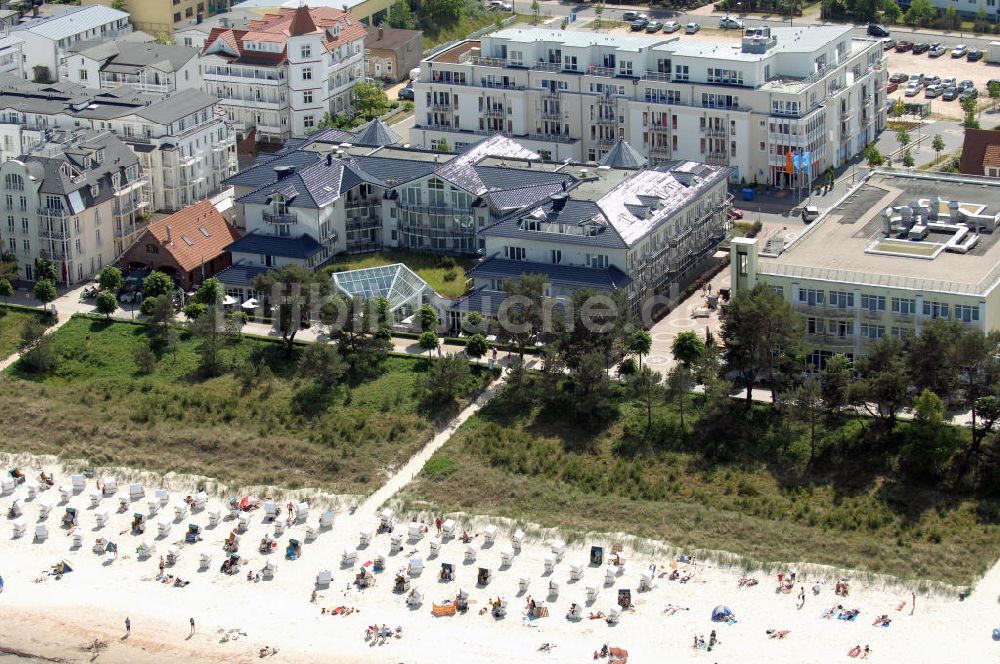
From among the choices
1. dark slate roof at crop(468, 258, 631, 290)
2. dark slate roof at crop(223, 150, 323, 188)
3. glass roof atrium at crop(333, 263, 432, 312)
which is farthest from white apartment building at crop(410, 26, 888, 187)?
glass roof atrium at crop(333, 263, 432, 312)

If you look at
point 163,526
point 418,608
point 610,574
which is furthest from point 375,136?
point 418,608

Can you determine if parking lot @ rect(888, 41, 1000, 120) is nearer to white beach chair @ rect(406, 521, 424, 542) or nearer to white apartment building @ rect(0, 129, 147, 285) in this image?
white apartment building @ rect(0, 129, 147, 285)

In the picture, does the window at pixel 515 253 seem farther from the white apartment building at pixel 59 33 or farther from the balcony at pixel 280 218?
the white apartment building at pixel 59 33

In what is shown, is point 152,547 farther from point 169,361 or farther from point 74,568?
point 169,361

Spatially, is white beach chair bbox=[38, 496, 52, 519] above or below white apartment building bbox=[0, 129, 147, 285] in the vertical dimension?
below

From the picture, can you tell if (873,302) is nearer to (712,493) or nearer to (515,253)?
(712,493)

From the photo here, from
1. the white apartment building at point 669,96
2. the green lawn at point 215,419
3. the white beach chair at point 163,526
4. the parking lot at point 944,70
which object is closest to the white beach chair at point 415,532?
the green lawn at point 215,419
